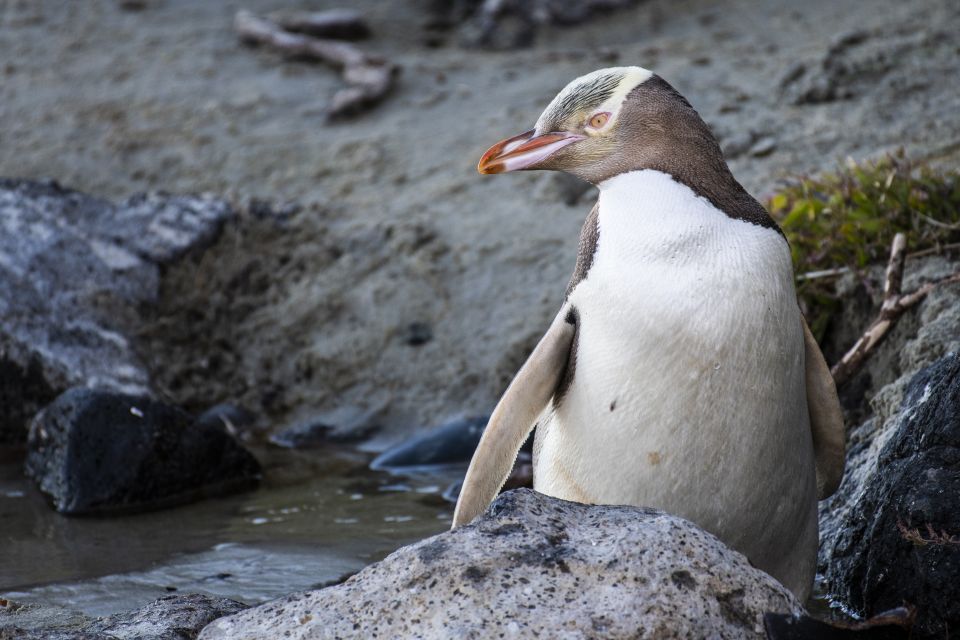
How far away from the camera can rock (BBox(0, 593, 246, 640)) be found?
8.28ft

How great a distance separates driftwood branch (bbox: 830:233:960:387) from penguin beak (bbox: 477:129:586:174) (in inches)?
58.1

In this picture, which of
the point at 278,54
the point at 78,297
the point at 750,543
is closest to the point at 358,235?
the point at 78,297

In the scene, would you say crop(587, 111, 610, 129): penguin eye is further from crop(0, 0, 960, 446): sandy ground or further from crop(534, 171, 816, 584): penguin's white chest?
crop(0, 0, 960, 446): sandy ground

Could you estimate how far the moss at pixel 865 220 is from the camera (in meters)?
4.39

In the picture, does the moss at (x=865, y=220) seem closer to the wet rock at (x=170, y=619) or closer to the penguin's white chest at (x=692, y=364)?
the penguin's white chest at (x=692, y=364)

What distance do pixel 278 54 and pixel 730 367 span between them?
21.5 ft

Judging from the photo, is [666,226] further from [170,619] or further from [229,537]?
[229,537]

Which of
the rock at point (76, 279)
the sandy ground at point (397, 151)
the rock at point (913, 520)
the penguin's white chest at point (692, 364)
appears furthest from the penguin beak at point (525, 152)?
the rock at point (76, 279)

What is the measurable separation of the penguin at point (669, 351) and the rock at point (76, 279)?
331cm

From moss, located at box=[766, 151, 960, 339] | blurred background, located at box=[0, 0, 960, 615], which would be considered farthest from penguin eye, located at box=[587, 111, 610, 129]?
moss, located at box=[766, 151, 960, 339]

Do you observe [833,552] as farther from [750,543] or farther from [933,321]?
[933,321]

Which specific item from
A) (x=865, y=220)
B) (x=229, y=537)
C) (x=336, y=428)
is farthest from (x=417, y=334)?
(x=865, y=220)

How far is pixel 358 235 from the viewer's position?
6.50 m

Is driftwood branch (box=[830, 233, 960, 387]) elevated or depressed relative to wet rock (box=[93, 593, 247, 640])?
elevated
